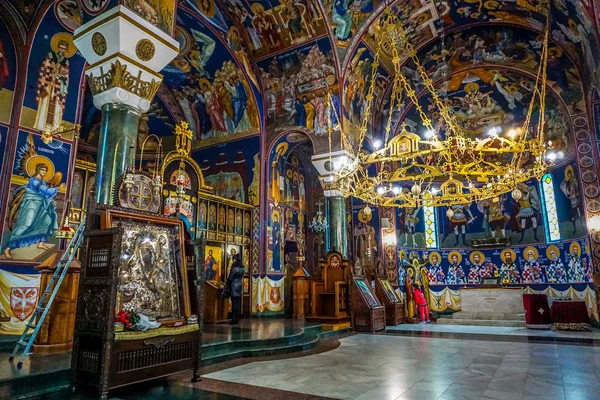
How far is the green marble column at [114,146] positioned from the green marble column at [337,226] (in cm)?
745

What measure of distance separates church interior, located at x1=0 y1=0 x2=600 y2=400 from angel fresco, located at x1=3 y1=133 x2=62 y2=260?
0.03 metres

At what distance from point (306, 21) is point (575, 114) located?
9.24 meters

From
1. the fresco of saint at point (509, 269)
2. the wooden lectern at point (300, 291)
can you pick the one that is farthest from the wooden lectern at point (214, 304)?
the fresco of saint at point (509, 269)

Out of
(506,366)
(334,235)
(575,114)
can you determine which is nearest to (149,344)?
(506,366)

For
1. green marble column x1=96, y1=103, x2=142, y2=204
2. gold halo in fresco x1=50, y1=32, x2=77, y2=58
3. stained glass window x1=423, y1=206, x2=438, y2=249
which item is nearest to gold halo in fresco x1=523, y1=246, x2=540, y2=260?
stained glass window x1=423, y1=206, x2=438, y2=249

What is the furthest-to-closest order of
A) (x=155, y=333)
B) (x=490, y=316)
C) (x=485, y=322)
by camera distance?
1. (x=490, y=316)
2. (x=485, y=322)
3. (x=155, y=333)

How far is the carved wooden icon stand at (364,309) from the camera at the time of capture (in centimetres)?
977

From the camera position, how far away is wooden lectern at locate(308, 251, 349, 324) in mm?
10453

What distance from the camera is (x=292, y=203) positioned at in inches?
586

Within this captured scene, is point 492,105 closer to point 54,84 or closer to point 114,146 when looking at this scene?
point 114,146

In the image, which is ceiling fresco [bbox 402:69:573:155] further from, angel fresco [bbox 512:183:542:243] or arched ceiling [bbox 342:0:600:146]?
angel fresco [bbox 512:183:542:243]

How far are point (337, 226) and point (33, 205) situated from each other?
8183 mm

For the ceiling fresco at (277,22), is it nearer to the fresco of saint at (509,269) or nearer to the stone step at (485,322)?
the stone step at (485,322)

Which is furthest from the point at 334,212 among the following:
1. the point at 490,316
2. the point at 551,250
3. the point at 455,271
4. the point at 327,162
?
the point at 551,250
